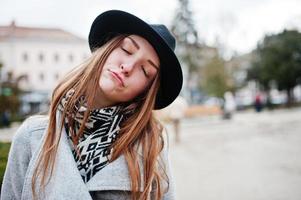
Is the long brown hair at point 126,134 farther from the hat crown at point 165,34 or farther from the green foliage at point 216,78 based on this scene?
the green foliage at point 216,78

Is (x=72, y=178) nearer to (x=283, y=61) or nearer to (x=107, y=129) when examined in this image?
(x=107, y=129)

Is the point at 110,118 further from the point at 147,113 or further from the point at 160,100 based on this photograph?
the point at 160,100

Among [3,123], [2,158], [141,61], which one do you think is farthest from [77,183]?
[3,123]

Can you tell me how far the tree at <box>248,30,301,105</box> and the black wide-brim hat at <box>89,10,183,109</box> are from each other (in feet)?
111

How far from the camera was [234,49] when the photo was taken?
134 feet

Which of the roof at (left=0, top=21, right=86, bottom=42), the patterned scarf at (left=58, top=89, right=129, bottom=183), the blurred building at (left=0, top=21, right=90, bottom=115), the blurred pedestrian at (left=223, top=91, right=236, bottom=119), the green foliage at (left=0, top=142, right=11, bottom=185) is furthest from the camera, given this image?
the blurred building at (left=0, top=21, right=90, bottom=115)

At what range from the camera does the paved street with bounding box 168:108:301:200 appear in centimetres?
606

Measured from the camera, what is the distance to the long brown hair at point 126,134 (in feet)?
5.21

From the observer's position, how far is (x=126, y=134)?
1.68 meters

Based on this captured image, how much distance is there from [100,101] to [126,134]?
0.60ft

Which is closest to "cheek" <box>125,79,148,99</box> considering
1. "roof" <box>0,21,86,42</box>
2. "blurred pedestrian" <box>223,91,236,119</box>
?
"blurred pedestrian" <box>223,91,236,119</box>

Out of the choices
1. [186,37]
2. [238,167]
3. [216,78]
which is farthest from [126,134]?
[186,37]

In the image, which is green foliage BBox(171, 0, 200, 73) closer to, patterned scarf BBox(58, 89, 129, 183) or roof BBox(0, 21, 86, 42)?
roof BBox(0, 21, 86, 42)

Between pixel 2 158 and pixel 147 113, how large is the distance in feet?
2.71
